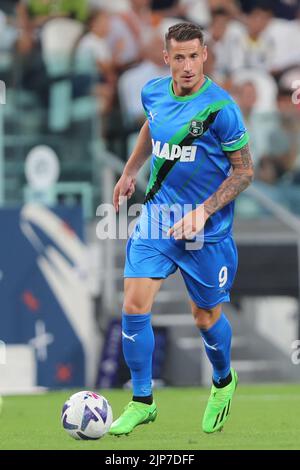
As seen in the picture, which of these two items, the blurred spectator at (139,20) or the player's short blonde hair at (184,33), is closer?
the player's short blonde hair at (184,33)

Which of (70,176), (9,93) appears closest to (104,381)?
(70,176)

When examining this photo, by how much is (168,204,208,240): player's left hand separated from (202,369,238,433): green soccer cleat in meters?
1.08

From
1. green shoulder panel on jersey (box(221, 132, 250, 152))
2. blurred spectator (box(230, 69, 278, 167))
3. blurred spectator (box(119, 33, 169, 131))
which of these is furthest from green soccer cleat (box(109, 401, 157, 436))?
blurred spectator (box(119, 33, 169, 131))

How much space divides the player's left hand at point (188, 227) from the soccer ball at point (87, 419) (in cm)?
101

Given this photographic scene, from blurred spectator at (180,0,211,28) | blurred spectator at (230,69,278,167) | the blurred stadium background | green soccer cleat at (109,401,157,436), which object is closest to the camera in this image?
green soccer cleat at (109,401,157,436)

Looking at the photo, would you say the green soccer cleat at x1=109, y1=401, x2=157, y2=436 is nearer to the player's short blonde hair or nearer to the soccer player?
the soccer player

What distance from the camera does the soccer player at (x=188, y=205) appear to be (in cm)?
643

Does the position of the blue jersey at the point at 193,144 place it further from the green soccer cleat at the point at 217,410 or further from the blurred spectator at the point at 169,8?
the blurred spectator at the point at 169,8

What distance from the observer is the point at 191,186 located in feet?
21.7

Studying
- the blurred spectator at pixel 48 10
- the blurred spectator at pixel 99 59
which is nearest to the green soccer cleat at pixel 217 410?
the blurred spectator at pixel 99 59

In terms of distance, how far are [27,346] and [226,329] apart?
204 inches

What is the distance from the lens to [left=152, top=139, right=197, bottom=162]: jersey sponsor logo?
6.55m

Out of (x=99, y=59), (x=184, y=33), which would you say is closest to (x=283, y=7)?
(x=99, y=59)

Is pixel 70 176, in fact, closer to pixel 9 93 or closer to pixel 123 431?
pixel 9 93
